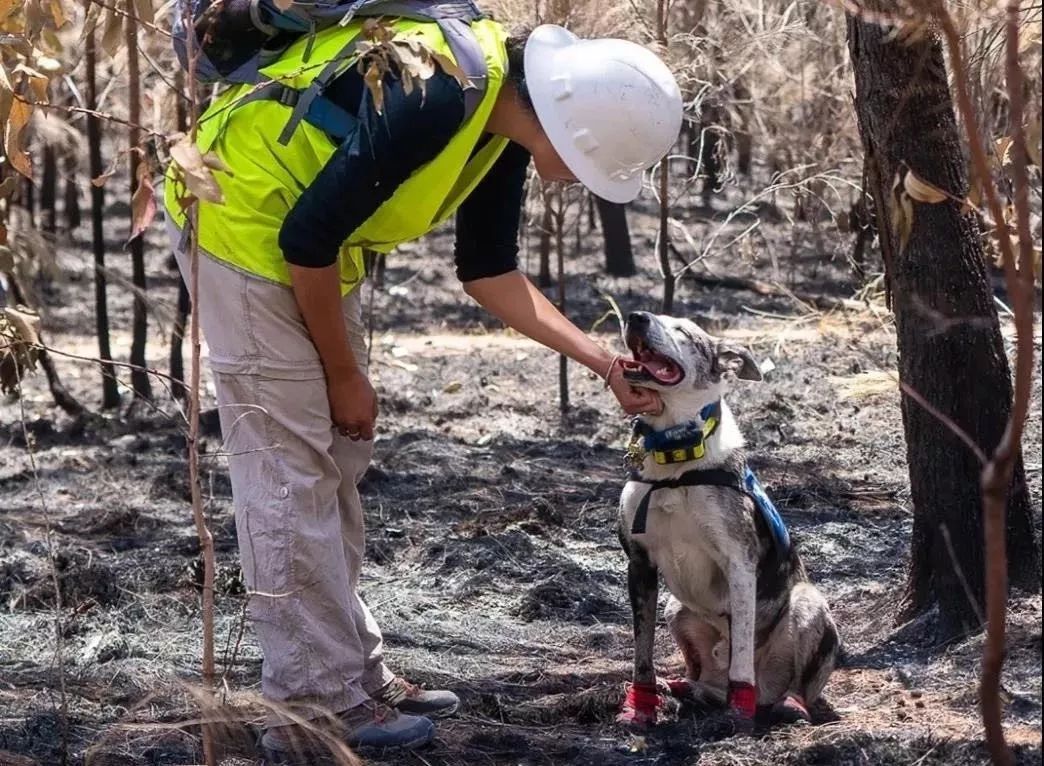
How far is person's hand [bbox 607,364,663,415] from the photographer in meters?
4.55

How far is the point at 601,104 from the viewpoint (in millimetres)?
3824

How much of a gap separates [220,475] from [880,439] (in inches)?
147

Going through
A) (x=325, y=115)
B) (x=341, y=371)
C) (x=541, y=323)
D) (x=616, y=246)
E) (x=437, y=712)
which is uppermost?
(x=325, y=115)

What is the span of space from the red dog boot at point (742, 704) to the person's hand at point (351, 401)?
1.34 meters

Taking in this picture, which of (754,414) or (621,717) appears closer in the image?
(621,717)

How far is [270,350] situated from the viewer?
4004 mm

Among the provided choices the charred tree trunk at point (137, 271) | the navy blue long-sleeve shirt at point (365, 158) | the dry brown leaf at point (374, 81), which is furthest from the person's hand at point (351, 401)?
the charred tree trunk at point (137, 271)

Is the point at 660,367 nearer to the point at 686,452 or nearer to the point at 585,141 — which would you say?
the point at 686,452

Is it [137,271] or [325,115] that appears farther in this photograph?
[137,271]

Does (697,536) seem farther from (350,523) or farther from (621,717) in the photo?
(350,523)

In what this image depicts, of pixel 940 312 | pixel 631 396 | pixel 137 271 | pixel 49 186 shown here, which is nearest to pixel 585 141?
pixel 631 396

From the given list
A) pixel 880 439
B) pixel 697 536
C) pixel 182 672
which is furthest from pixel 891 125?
pixel 880 439

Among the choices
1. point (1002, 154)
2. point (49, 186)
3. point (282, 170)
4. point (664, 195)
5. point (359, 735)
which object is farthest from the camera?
point (49, 186)

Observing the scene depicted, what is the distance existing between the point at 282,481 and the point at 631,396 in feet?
3.61
